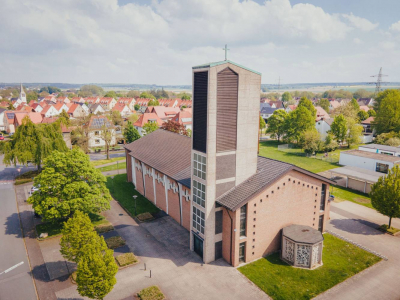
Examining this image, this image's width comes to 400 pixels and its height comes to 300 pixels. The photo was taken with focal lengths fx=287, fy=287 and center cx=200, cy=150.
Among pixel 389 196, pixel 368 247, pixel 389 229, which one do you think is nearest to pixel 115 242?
pixel 368 247

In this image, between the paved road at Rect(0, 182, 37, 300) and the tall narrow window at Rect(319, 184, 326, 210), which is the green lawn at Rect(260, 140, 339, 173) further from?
the paved road at Rect(0, 182, 37, 300)

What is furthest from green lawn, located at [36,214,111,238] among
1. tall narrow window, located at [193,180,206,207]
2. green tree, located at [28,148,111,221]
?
tall narrow window, located at [193,180,206,207]

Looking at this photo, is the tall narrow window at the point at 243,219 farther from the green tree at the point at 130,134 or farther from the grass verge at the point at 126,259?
the green tree at the point at 130,134

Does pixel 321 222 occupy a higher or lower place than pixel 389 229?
higher

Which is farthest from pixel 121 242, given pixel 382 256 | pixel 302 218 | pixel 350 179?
pixel 350 179

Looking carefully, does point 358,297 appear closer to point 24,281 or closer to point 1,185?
point 24,281

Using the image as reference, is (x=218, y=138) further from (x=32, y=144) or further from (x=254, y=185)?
(x=32, y=144)

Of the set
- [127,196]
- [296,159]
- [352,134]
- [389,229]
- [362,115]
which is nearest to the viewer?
[389,229]
